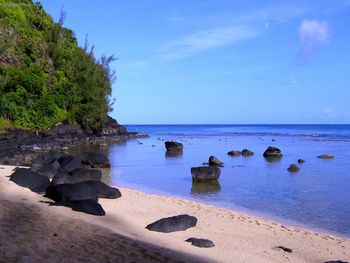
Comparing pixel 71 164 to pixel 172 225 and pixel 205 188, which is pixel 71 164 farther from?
pixel 172 225

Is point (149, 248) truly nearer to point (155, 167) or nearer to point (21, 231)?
point (21, 231)

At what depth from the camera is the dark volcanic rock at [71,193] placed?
10984 mm

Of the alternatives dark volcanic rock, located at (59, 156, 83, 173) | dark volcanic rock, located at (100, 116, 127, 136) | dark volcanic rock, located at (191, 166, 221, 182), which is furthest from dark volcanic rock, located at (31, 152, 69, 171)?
dark volcanic rock, located at (100, 116, 127, 136)

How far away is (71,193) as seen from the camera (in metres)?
11.0

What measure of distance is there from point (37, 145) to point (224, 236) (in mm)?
26747

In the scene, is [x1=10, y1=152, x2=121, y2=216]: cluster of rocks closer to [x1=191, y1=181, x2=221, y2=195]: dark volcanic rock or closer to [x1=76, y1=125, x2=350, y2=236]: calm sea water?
[x1=76, y1=125, x2=350, y2=236]: calm sea water

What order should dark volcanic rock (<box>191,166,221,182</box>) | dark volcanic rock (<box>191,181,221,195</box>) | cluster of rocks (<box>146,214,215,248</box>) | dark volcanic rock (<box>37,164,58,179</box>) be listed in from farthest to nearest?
dark volcanic rock (<box>191,166,221,182</box>) < dark volcanic rock (<box>191,181,221,195</box>) < dark volcanic rock (<box>37,164,58,179</box>) < cluster of rocks (<box>146,214,215,248</box>)

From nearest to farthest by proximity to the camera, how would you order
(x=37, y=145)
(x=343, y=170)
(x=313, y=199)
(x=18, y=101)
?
(x=313, y=199) → (x=343, y=170) → (x=37, y=145) → (x=18, y=101)

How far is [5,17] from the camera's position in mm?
49969

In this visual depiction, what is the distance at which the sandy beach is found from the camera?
7105 mm

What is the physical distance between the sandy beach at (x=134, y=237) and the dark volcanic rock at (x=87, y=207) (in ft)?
0.72

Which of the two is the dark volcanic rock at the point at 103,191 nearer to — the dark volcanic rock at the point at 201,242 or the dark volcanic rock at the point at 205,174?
the dark volcanic rock at the point at 201,242

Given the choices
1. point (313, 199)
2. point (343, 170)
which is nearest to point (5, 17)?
point (343, 170)

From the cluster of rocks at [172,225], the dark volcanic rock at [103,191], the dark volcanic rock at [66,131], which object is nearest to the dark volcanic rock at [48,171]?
the dark volcanic rock at [103,191]
